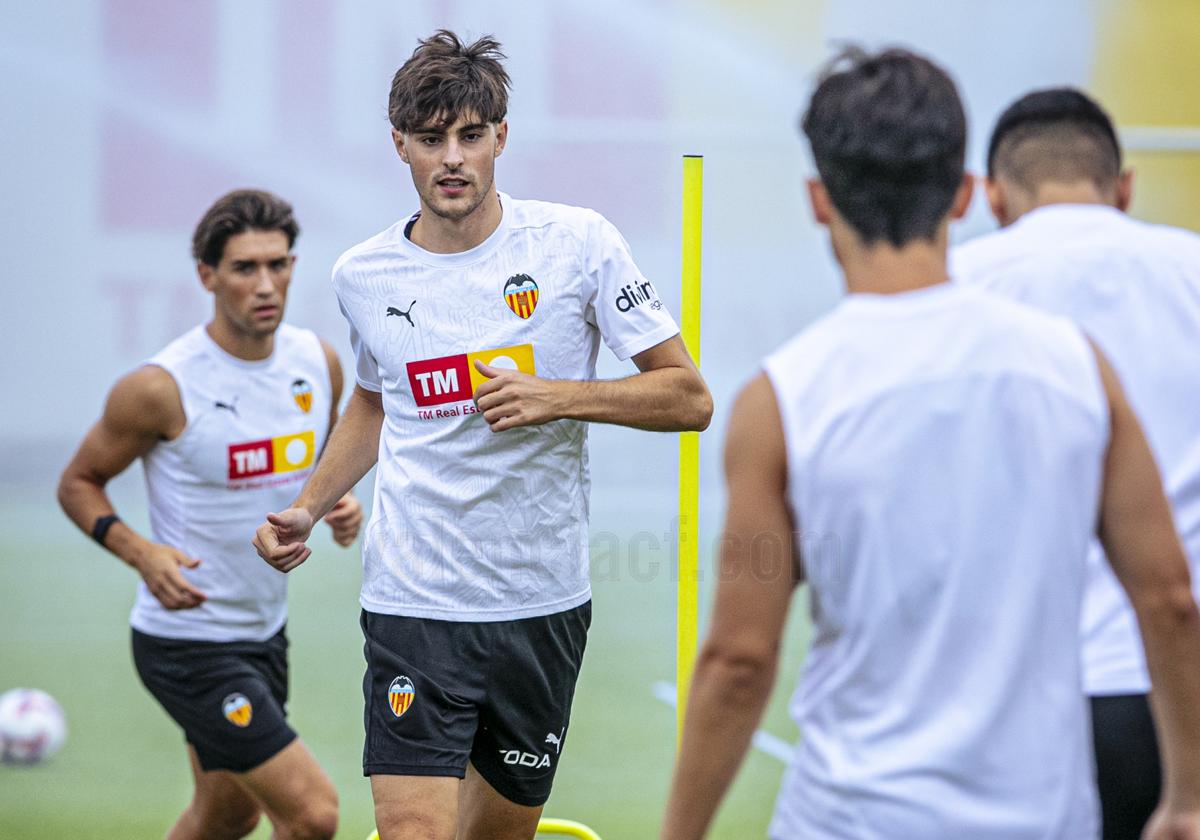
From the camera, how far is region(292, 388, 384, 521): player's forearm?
3535 millimetres

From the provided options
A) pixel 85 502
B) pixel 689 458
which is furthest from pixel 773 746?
pixel 85 502

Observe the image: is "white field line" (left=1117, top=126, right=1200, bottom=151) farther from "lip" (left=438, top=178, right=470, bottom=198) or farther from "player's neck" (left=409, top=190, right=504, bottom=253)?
"lip" (left=438, top=178, right=470, bottom=198)

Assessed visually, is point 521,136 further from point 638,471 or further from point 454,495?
point 454,495

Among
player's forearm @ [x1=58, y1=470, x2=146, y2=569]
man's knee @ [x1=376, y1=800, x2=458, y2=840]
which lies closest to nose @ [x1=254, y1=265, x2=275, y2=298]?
player's forearm @ [x1=58, y1=470, x2=146, y2=569]

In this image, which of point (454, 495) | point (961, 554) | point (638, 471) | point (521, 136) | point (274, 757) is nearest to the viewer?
point (961, 554)

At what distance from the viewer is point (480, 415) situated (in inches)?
130

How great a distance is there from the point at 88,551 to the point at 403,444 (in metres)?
7.14

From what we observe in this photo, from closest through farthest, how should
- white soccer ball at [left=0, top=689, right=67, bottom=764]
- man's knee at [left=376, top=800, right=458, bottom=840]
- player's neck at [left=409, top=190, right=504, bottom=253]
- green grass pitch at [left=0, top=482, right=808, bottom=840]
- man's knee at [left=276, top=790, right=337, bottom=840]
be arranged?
man's knee at [left=376, top=800, right=458, bottom=840] → player's neck at [left=409, top=190, right=504, bottom=253] → man's knee at [left=276, top=790, right=337, bottom=840] → green grass pitch at [left=0, top=482, right=808, bottom=840] → white soccer ball at [left=0, top=689, right=67, bottom=764]

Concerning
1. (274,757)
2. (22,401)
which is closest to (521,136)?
(22,401)

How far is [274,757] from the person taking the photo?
418cm

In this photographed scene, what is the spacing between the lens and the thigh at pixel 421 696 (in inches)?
127

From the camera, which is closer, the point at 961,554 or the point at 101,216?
the point at 961,554

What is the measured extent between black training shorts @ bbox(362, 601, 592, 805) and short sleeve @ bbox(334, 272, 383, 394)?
1.91 ft

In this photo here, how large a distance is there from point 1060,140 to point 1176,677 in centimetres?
101
